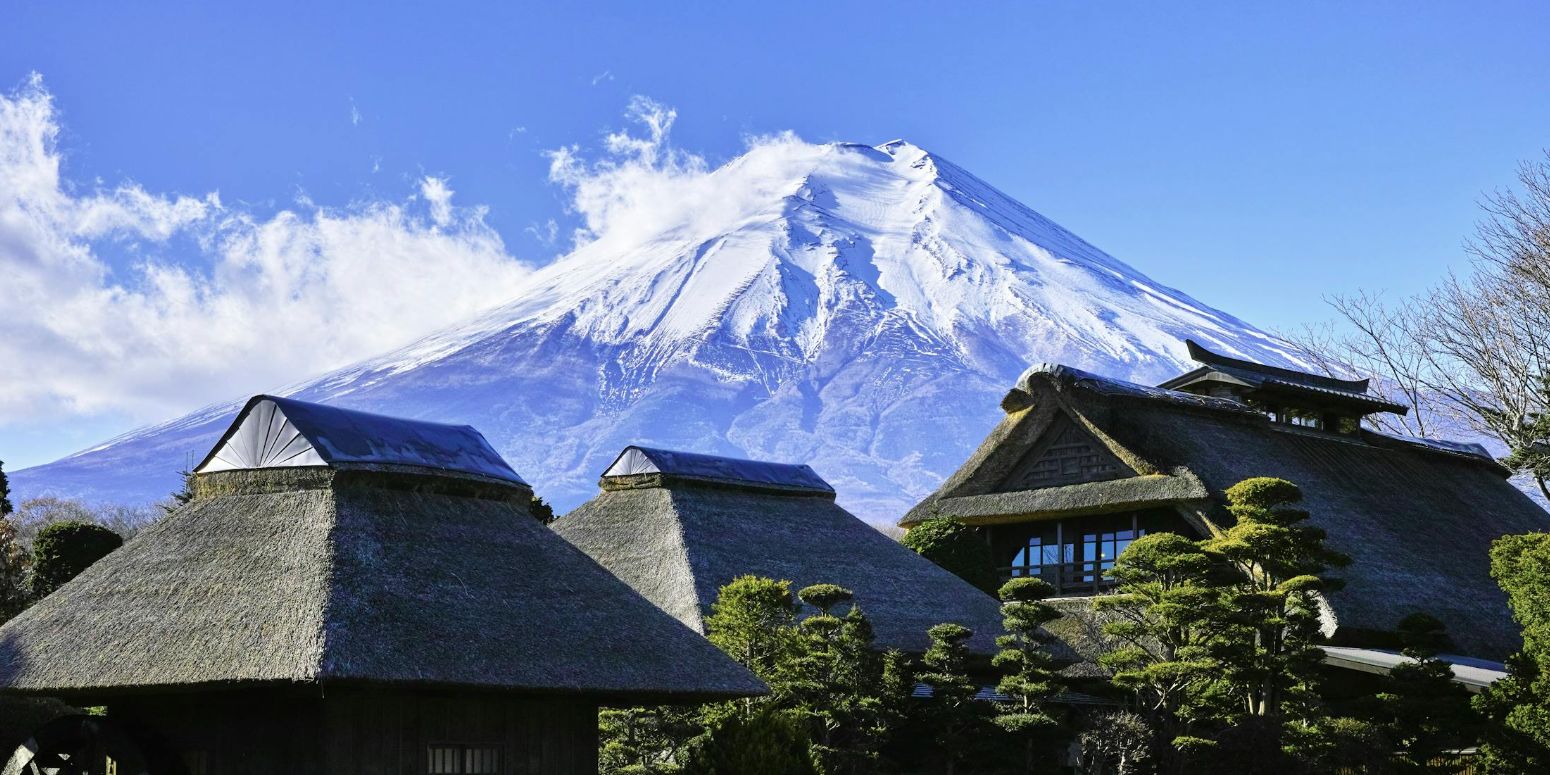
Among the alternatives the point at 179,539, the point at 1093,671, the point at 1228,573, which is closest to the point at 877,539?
the point at 1093,671

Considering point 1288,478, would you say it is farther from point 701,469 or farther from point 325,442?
point 325,442

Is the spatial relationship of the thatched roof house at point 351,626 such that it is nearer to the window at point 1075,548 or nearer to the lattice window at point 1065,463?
the window at point 1075,548

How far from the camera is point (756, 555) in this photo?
32.1 m

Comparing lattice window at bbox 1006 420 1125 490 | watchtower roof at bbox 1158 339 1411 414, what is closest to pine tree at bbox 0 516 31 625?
lattice window at bbox 1006 420 1125 490

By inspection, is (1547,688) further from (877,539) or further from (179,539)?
(179,539)

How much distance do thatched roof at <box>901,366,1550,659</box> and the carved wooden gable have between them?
0.15 metres

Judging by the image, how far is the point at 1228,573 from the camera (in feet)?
94.1

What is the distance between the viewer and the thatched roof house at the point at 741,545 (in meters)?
30.8

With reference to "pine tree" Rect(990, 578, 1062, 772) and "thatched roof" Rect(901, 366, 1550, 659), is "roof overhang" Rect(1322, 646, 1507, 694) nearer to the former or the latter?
"thatched roof" Rect(901, 366, 1550, 659)

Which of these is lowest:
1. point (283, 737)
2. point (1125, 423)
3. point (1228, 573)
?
point (283, 737)

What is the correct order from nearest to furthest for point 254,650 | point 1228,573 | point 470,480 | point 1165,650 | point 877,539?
point 254,650 → point 470,480 → point 1228,573 → point 1165,650 → point 877,539

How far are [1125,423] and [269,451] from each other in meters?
19.3

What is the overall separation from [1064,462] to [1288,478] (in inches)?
187

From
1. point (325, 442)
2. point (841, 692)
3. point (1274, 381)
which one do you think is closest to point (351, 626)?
point (325, 442)
